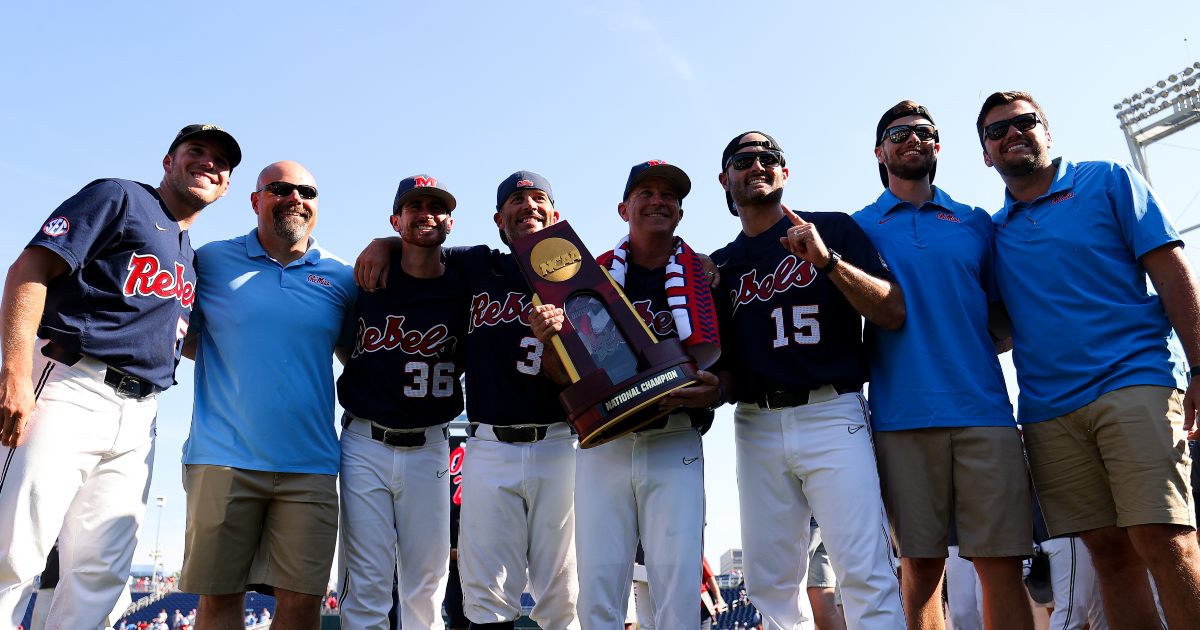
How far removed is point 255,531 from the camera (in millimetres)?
4582

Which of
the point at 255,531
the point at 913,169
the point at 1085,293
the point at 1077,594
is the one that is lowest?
the point at 1077,594

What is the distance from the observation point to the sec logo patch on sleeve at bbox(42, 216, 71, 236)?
4098 millimetres

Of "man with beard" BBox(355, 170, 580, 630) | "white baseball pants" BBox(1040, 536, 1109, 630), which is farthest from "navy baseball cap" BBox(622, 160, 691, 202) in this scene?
"white baseball pants" BBox(1040, 536, 1109, 630)

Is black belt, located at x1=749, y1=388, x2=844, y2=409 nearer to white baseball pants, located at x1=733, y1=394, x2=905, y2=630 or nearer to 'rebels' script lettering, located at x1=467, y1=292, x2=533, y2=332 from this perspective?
white baseball pants, located at x1=733, y1=394, x2=905, y2=630

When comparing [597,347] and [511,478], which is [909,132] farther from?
[511,478]

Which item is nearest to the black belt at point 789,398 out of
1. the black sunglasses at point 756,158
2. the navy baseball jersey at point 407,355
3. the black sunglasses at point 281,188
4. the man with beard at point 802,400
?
the man with beard at point 802,400

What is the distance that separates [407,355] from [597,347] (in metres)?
1.37

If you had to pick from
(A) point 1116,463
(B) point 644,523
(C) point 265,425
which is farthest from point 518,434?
(A) point 1116,463

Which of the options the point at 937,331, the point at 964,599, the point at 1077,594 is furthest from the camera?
the point at 964,599

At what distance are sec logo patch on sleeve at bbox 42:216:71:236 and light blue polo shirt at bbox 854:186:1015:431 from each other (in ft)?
13.6

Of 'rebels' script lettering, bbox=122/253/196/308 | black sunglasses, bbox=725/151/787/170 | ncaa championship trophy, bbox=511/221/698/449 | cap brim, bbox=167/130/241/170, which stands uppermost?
cap brim, bbox=167/130/241/170

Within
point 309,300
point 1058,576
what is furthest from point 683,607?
point 1058,576

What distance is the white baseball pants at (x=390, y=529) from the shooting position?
15.5ft

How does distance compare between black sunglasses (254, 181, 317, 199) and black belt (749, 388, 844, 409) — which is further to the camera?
→ black sunglasses (254, 181, 317, 199)
